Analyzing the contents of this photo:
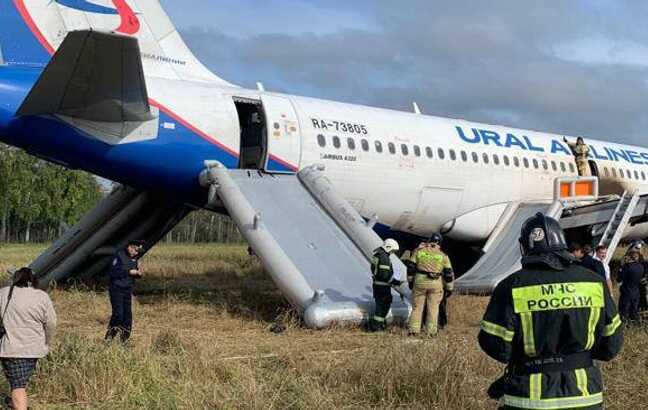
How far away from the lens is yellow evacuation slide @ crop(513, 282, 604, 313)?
3.41 meters

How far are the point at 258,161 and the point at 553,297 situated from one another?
1011 centimetres

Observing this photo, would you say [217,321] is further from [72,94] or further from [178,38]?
[178,38]

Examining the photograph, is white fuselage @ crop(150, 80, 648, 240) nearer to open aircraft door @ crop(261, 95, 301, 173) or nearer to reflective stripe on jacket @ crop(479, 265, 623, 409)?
open aircraft door @ crop(261, 95, 301, 173)

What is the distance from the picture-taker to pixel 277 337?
378 inches

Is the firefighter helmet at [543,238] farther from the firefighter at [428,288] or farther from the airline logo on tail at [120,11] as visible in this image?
the airline logo on tail at [120,11]

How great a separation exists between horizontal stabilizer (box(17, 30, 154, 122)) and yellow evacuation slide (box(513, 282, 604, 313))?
781cm

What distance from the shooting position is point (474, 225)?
1602 centimetres

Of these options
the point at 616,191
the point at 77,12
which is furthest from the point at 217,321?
the point at 616,191

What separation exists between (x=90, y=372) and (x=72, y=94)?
5.82m

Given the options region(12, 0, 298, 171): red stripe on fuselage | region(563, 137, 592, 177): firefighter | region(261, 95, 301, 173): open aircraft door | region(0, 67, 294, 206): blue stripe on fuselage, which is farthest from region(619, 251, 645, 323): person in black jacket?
region(563, 137, 592, 177): firefighter

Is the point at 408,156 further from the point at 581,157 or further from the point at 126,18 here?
the point at 581,157

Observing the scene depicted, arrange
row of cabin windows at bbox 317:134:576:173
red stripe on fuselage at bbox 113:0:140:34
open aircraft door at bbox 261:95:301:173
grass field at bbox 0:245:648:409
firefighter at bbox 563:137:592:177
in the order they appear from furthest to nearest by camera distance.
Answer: firefighter at bbox 563:137:592:177 < row of cabin windows at bbox 317:134:576:173 < open aircraft door at bbox 261:95:301:173 < red stripe on fuselage at bbox 113:0:140:34 < grass field at bbox 0:245:648:409

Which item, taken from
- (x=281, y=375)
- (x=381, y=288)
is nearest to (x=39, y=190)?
(x=381, y=288)

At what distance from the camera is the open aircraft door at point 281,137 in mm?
12766
